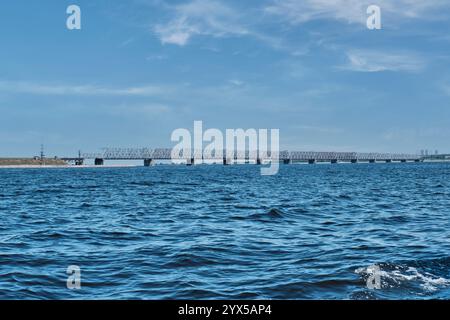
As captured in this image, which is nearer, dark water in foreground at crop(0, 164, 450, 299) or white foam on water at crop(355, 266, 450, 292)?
dark water in foreground at crop(0, 164, 450, 299)

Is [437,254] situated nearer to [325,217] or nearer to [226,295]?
[226,295]

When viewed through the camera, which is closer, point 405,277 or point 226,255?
point 405,277

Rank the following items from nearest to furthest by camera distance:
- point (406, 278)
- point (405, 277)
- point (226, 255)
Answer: point (406, 278) < point (405, 277) < point (226, 255)

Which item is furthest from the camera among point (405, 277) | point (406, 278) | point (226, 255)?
point (226, 255)

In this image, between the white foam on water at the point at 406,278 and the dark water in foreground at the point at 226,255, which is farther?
the white foam on water at the point at 406,278

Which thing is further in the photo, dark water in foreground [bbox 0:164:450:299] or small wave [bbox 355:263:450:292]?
small wave [bbox 355:263:450:292]

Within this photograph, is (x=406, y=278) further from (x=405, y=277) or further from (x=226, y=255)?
(x=226, y=255)

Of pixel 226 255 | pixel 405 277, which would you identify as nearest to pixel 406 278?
pixel 405 277
